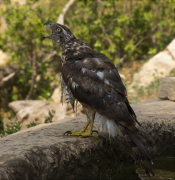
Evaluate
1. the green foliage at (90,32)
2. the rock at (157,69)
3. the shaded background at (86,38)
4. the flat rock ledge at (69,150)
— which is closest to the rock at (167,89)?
the flat rock ledge at (69,150)

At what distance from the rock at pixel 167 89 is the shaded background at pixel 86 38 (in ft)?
10.3

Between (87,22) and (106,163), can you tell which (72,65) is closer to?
(106,163)

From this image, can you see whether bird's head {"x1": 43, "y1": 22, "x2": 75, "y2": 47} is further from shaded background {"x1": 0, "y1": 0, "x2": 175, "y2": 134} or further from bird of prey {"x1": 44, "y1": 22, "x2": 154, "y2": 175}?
shaded background {"x1": 0, "y1": 0, "x2": 175, "y2": 134}

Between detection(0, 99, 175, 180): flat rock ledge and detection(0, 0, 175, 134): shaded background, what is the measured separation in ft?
16.4

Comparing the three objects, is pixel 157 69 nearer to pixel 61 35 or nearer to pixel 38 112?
pixel 38 112

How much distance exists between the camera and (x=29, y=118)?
317 inches

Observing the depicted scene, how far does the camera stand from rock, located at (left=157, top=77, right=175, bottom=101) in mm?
5500

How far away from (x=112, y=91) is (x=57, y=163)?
Result: 41.0 inches

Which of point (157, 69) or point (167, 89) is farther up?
point (157, 69)

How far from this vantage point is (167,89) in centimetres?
564

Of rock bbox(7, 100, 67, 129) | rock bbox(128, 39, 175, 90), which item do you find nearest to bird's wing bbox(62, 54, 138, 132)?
rock bbox(7, 100, 67, 129)

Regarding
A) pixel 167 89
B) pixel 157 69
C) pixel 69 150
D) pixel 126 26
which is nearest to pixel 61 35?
pixel 69 150

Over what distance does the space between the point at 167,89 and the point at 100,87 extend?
298 cm

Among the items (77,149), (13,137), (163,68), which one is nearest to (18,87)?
(163,68)
